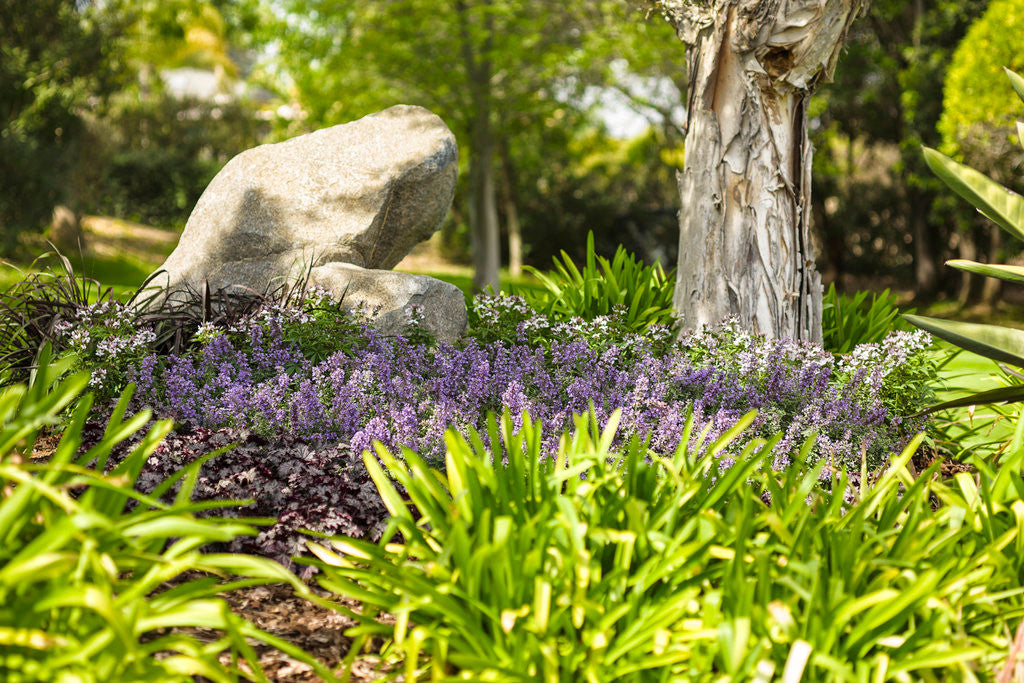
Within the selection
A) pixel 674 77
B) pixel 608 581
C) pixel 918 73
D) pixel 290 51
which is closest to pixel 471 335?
pixel 608 581

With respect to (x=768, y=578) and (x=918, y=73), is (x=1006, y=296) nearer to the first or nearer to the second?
(x=918, y=73)

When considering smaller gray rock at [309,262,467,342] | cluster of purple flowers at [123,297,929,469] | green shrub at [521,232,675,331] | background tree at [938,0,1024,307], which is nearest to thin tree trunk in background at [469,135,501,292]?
background tree at [938,0,1024,307]

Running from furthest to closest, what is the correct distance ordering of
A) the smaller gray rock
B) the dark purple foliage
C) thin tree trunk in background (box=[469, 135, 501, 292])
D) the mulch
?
1. thin tree trunk in background (box=[469, 135, 501, 292])
2. the smaller gray rock
3. the dark purple foliage
4. the mulch

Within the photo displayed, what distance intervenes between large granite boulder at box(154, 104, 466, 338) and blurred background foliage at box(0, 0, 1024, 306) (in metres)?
3.89

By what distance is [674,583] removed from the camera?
1.99m

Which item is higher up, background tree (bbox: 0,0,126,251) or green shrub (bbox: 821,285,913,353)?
background tree (bbox: 0,0,126,251)

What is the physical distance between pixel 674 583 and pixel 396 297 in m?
2.97

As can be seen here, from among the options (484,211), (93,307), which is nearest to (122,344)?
(93,307)

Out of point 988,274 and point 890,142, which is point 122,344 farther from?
point 890,142

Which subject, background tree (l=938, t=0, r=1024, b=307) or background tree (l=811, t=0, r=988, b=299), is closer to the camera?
background tree (l=938, t=0, r=1024, b=307)

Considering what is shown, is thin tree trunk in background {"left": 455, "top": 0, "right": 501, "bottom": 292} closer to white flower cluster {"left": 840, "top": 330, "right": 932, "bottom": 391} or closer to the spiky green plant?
white flower cluster {"left": 840, "top": 330, "right": 932, "bottom": 391}

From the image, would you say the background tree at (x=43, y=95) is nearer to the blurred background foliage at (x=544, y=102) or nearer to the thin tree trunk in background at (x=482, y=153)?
the blurred background foliage at (x=544, y=102)

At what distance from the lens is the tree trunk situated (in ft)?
15.1

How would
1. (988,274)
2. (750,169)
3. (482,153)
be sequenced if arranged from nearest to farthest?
(988,274) → (750,169) → (482,153)
